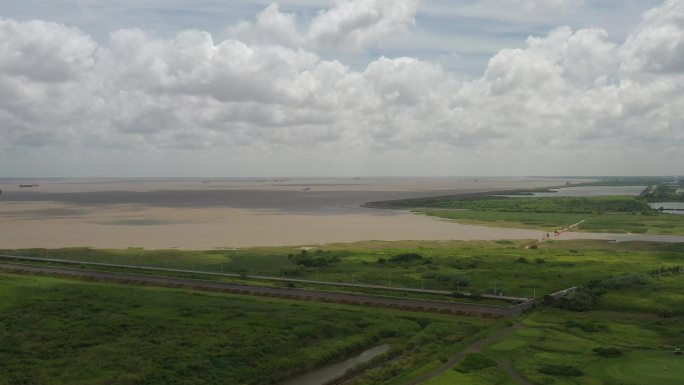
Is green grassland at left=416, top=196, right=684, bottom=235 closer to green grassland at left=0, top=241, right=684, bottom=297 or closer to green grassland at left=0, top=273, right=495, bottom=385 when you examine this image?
green grassland at left=0, top=241, right=684, bottom=297

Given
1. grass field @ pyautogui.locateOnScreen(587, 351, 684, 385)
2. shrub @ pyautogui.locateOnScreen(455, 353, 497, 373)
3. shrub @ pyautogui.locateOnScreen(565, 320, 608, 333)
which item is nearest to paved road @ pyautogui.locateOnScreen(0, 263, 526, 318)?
shrub @ pyautogui.locateOnScreen(565, 320, 608, 333)

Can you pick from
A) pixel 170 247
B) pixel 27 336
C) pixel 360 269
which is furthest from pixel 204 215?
pixel 27 336

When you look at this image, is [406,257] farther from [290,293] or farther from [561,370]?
[561,370]

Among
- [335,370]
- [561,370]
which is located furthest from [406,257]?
[561,370]

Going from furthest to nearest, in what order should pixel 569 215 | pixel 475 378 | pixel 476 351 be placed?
pixel 569 215 → pixel 476 351 → pixel 475 378

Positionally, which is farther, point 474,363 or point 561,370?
point 474,363

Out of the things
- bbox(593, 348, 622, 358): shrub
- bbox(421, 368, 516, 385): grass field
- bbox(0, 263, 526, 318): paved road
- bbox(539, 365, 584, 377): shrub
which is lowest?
bbox(421, 368, 516, 385): grass field
